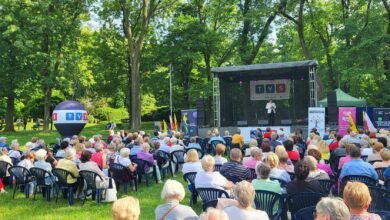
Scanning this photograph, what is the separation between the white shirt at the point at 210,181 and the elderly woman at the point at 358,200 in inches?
92.1

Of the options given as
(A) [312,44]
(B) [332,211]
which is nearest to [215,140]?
(B) [332,211]

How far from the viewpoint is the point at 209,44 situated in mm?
26641

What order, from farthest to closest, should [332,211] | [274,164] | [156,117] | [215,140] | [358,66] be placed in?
[156,117] < [358,66] < [215,140] < [274,164] < [332,211]

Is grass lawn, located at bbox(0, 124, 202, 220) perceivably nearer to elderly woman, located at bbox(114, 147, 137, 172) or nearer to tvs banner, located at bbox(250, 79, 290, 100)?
elderly woman, located at bbox(114, 147, 137, 172)

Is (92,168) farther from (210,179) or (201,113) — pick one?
(201,113)

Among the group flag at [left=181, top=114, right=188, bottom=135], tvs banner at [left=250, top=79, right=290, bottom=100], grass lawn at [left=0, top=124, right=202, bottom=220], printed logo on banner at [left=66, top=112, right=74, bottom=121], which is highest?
tvs banner at [left=250, top=79, right=290, bottom=100]

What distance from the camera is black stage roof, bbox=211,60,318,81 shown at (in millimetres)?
17848

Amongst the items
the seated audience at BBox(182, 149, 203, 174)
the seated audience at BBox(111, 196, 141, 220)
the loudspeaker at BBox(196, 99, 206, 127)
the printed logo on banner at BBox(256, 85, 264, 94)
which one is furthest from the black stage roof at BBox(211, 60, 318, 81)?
the seated audience at BBox(111, 196, 141, 220)

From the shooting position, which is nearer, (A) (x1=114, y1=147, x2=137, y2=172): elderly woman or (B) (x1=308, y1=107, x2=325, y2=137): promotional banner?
(A) (x1=114, y1=147, x2=137, y2=172): elderly woman

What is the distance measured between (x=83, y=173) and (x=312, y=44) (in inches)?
1026

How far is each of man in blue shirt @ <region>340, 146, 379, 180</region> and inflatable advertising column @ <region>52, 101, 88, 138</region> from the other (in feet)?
39.4

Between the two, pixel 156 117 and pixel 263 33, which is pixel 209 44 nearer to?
pixel 263 33

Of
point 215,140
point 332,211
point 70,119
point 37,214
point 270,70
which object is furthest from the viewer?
point 270,70

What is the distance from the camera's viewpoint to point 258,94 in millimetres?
20547
